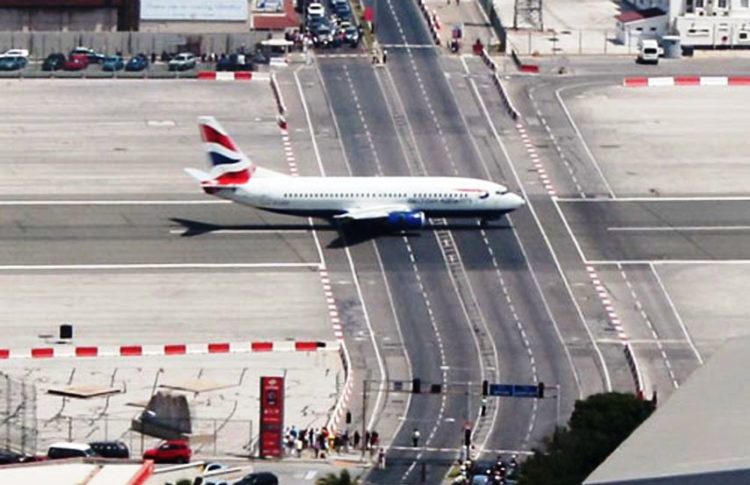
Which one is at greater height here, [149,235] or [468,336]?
[468,336]

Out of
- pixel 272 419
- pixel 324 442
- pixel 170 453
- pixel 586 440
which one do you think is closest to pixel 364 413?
pixel 324 442

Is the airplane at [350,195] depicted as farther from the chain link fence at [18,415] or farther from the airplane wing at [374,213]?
the chain link fence at [18,415]

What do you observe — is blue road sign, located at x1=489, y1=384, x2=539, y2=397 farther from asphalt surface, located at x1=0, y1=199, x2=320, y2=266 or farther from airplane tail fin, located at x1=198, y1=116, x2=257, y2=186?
airplane tail fin, located at x1=198, y1=116, x2=257, y2=186

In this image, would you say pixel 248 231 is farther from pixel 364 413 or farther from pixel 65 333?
pixel 364 413

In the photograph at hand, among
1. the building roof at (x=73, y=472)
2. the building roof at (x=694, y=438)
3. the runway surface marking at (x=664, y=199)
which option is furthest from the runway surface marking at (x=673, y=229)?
the building roof at (x=694, y=438)

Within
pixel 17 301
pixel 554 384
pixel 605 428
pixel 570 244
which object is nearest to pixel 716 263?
pixel 570 244

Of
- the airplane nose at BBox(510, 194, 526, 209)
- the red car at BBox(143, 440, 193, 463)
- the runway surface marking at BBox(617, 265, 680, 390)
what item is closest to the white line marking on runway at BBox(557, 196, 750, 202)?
the airplane nose at BBox(510, 194, 526, 209)
